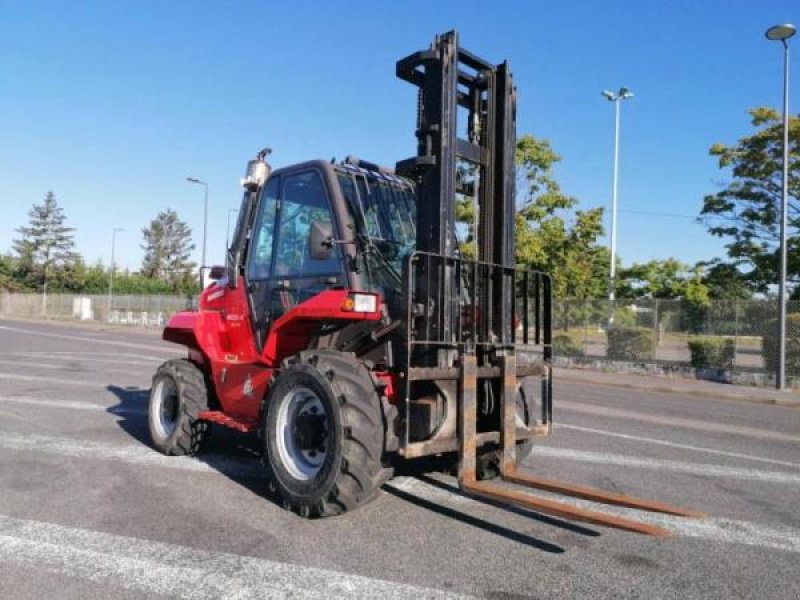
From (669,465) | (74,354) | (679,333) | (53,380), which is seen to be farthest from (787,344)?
(74,354)

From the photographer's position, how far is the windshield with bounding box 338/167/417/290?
5641mm

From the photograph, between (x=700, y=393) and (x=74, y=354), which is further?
(x=74, y=354)

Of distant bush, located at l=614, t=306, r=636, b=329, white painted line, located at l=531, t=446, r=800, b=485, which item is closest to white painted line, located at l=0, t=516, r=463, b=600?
white painted line, located at l=531, t=446, r=800, b=485

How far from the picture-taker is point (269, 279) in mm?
6484

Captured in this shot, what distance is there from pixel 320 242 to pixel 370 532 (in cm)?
214

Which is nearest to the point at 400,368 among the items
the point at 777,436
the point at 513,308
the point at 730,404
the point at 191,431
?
the point at 513,308

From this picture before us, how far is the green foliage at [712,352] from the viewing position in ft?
68.4

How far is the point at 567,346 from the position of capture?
25078mm

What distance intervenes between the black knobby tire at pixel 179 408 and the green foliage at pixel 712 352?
17907mm

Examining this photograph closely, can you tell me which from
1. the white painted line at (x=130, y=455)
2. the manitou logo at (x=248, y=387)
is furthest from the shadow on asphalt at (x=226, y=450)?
the manitou logo at (x=248, y=387)

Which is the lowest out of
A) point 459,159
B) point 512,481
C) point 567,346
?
point 512,481

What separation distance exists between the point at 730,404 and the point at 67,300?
6494 centimetres

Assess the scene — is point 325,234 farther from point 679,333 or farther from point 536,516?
point 679,333

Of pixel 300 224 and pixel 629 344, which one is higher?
pixel 300 224
